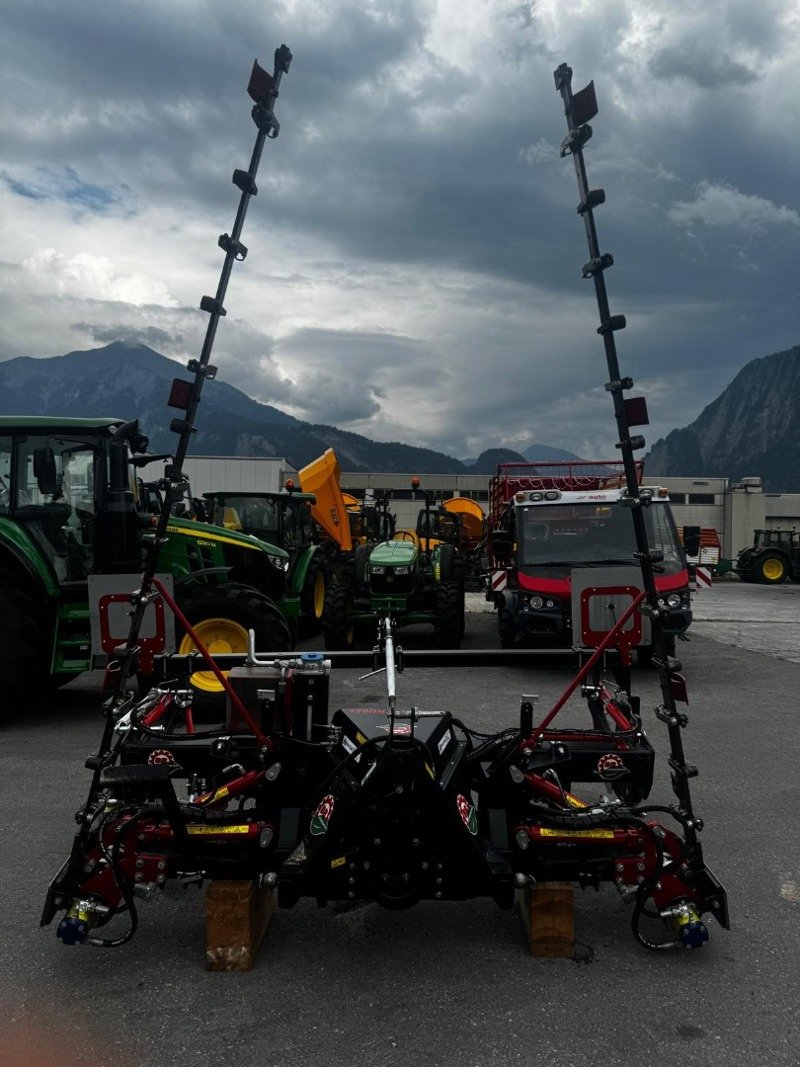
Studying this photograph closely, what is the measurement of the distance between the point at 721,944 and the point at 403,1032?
135cm

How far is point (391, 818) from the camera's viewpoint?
9.71 ft

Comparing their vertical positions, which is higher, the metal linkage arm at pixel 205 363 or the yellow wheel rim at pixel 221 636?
the metal linkage arm at pixel 205 363

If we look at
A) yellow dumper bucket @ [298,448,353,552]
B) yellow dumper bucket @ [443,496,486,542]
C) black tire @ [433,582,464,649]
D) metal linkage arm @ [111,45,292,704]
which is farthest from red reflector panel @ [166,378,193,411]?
yellow dumper bucket @ [443,496,486,542]

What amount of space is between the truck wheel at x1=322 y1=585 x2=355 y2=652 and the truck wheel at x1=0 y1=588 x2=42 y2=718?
4168mm

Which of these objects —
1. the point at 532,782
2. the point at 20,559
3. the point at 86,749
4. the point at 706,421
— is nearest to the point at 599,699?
the point at 532,782

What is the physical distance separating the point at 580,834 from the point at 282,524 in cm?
967

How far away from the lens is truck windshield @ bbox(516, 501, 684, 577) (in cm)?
966

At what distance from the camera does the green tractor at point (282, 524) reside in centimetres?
1235

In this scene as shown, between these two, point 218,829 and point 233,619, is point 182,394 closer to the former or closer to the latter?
point 218,829

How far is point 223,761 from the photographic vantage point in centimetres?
397

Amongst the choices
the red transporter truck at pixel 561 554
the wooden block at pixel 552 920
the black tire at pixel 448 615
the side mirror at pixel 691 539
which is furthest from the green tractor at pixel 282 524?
the wooden block at pixel 552 920

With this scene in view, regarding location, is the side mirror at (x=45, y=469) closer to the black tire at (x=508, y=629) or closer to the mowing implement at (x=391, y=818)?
the mowing implement at (x=391, y=818)

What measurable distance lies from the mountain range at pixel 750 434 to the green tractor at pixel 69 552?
15404 centimetres

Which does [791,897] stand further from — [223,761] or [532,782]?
[223,761]
